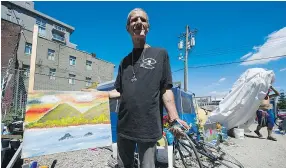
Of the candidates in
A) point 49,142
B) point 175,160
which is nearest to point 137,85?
point 49,142

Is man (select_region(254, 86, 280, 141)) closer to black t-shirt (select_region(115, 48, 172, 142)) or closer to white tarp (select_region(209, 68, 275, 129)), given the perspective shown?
white tarp (select_region(209, 68, 275, 129))

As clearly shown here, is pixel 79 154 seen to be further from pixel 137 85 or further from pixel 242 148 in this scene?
pixel 242 148

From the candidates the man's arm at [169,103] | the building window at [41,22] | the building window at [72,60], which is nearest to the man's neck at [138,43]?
the man's arm at [169,103]

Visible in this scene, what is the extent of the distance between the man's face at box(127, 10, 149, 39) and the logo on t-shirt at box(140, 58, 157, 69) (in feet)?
0.71

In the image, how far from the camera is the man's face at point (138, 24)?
59.4 inches

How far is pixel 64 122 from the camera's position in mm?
2523

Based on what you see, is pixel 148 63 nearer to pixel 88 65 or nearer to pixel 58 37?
pixel 88 65

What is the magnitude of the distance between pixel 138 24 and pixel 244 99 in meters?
6.62

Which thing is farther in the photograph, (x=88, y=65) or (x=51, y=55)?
(x=88, y=65)

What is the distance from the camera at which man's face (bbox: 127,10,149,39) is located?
59.4 inches

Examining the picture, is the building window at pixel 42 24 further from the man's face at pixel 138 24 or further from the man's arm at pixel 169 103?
the man's arm at pixel 169 103

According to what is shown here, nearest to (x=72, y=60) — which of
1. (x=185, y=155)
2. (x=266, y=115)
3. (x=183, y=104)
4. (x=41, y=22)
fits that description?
(x=41, y=22)

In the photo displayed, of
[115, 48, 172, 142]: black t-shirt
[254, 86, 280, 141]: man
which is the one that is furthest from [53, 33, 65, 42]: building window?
[115, 48, 172, 142]: black t-shirt

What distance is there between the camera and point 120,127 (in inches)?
58.1
